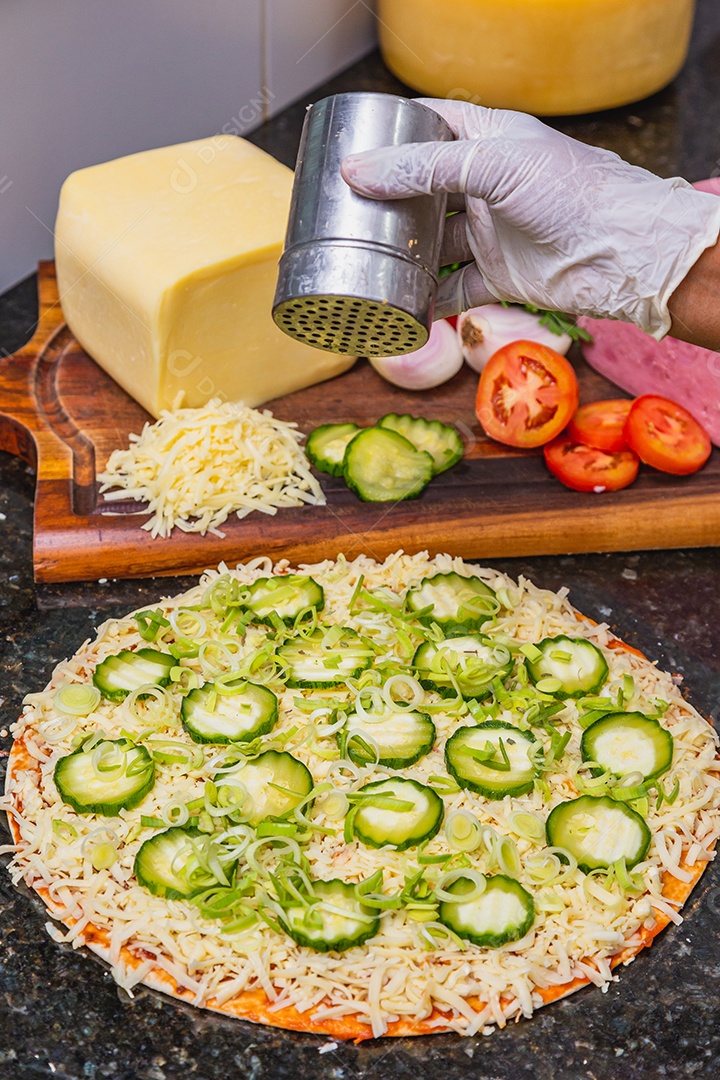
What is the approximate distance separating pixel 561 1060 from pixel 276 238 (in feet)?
6.47

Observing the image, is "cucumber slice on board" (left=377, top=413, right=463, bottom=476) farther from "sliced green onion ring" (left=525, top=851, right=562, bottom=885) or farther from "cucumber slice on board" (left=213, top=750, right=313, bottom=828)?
"sliced green onion ring" (left=525, top=851, right=562, bottom=885)

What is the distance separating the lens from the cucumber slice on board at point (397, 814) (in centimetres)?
210

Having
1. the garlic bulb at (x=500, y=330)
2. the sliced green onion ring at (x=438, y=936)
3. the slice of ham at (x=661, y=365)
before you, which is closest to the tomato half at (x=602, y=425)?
the slice of ham at (x=661, y=365)

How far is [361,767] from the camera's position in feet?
7.38

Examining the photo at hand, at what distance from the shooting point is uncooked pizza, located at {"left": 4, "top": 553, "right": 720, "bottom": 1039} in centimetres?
195

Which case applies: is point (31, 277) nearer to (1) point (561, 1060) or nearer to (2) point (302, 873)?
(2) point (302, 873)

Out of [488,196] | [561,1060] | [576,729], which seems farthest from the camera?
[576,729]

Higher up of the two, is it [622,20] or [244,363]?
[622,20]

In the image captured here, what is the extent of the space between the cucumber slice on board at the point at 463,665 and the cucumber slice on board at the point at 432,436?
0.59 m

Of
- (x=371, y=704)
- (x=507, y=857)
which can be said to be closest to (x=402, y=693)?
(x=371, y=704)

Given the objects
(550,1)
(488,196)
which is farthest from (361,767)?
(550,1)

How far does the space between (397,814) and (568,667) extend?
53 cm

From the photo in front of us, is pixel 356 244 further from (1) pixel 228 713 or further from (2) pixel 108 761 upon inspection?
(2) pixel 108 761

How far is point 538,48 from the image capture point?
3.71 meters
